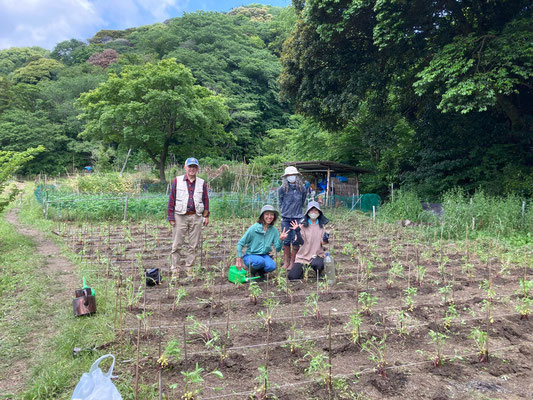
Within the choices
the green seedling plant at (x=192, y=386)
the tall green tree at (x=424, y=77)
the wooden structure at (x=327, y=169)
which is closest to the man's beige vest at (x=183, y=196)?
the green seedling plant at (x=192, y=386)

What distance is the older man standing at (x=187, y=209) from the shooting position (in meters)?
4.45

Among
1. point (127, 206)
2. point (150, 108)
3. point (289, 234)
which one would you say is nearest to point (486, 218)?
point (289, 234)

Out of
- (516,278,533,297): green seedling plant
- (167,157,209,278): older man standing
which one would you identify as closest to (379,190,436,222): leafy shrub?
(516,278,533,297): green seedling plant

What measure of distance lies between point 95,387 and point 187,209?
124 inches

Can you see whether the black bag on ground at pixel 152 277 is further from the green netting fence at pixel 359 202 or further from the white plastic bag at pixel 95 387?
the green netting fence at pixel 359 202

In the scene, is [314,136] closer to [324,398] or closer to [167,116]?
[167,116]

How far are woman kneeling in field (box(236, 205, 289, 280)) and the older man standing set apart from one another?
63 cm

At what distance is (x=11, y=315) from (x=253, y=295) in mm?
2257

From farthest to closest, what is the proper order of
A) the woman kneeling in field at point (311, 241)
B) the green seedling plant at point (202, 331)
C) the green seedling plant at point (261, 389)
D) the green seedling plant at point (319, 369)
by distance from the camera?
the woman kneeling in field at point (311, 241) → the green seedling plant at point (202, 331) → the green seedling plant at point (319, 369) → the green seedling plant at point (261, 389)

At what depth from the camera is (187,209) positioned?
4484 millimetres

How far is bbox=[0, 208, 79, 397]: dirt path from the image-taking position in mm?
2219

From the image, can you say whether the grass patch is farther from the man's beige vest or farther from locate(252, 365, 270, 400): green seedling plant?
the man's beige vest

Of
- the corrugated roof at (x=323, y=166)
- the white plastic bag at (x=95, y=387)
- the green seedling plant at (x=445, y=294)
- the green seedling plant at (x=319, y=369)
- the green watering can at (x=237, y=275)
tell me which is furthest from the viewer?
the corrugated roof at (x=323, y=166)

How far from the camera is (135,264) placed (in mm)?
5027
